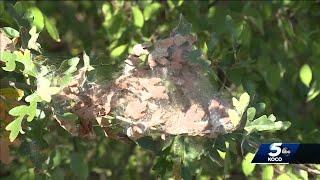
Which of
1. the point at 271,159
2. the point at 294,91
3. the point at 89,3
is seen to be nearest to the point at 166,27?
the point at 89,3

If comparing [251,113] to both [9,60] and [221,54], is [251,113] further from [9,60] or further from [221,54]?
[9,60]

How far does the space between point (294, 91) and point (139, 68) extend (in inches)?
51.2

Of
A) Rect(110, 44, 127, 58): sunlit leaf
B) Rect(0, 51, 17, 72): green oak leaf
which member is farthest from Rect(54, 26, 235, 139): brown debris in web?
Rect(110, 44, 127, 58): sunlit leaf

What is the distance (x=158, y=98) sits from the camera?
1636 mm

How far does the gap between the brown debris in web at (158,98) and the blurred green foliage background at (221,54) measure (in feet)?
0.61

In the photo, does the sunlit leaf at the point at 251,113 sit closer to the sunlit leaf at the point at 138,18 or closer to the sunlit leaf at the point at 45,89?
the sunlit leaf at the point at 45,89

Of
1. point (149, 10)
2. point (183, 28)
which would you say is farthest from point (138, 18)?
point (183, 28)

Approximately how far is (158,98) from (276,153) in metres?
0.37

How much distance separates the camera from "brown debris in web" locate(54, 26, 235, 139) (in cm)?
162

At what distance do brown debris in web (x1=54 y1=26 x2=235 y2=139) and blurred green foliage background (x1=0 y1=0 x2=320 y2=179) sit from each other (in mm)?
186

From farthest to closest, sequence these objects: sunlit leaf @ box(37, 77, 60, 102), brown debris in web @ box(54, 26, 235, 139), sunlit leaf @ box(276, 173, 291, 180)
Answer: sunlit leaf @ box(276, 173, 291, 180)
brown debris in web @ box(54, 26, 235, 139)
sunlit leaf @ box(37, 77, 60, 102)

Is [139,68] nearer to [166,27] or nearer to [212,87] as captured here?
[212,87]

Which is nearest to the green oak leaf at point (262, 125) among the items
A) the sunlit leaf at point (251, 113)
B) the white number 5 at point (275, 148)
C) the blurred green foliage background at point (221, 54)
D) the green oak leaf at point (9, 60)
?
the sunlit leaf at point (251, 113)

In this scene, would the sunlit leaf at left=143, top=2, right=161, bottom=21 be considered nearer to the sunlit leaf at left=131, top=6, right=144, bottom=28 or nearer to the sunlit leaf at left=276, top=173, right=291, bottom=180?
the sunlit leaf at left=131, top=6, right=144, bottom=28
